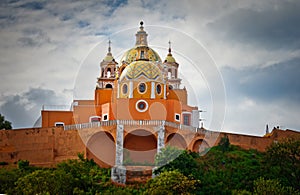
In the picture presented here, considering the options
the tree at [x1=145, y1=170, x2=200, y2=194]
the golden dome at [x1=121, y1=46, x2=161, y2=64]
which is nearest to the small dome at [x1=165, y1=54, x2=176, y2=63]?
the golden dome at [x1=121, y1=46, x2=161, y2=64]

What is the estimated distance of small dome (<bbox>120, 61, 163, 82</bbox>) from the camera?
130 ft

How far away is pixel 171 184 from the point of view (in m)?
30.9

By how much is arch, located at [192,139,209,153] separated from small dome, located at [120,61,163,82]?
4.49 meters

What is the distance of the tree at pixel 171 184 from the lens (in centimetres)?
3067

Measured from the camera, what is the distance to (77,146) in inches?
1531

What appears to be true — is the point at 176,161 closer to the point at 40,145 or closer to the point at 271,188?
the point at 271,188

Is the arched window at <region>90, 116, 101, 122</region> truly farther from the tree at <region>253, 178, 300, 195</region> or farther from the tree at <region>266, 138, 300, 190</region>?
the tree at <region>253, 178, 300, 195</region>

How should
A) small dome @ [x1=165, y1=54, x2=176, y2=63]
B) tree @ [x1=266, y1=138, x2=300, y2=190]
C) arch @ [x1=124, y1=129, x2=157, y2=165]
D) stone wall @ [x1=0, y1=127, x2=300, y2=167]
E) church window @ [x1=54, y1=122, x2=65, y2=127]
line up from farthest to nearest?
small dome @ [x1=165, y1=54, x2=176, y2=63] → church window @ [x1=54, y1=122, x2=65, y2=127] → stone wall @ [x1=0, y1=127, x2=300, y2=167] → arch @ [x1=124, y1=129, x2=157, y2=165] → tree @ [x1=266, y1=138, x2=300, y2=190]

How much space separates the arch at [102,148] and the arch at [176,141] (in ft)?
11.2

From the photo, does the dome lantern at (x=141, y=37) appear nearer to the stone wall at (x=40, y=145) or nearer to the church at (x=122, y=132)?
the church at (x=122, y=132)

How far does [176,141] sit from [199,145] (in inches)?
66.5

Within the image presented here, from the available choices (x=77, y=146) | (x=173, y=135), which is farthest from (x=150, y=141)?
(x=77, y=146)

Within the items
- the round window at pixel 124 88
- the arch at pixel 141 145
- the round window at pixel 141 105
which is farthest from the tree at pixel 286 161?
the round window at pixel 124 88

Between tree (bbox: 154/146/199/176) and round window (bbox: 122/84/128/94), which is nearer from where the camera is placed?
tree (bbox: 154/146/199/176)
